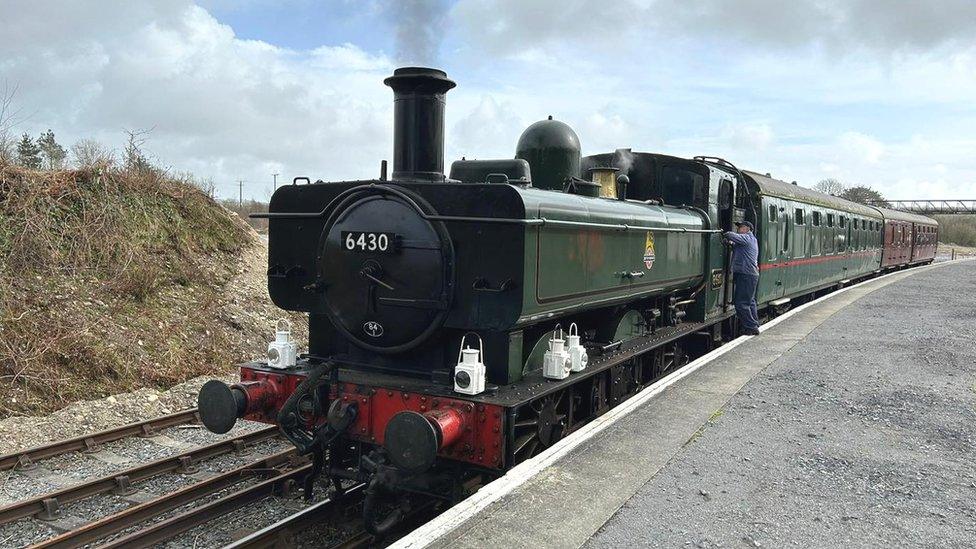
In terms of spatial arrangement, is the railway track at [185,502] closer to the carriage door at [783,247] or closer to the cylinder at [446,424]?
the cylinder at [446,424]

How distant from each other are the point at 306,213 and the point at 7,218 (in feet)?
22.7

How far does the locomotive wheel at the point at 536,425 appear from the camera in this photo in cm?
486

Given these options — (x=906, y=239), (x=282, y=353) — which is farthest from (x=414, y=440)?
(x=906, y=239)

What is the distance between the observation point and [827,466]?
497 cm

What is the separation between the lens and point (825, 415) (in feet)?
20.7

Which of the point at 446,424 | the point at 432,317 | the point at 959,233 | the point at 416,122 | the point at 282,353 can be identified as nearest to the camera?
the point at 446,424

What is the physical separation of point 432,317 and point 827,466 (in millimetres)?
3141

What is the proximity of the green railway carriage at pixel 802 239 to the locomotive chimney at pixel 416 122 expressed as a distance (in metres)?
7.47

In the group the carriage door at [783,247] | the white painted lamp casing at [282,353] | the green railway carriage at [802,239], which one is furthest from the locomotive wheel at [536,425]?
the carriage door at [783,247]

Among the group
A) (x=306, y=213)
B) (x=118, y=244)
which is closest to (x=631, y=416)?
(x=306, y=213)

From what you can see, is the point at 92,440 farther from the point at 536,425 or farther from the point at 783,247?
the point at 783,247

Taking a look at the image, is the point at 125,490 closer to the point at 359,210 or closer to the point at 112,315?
the point at 359,210

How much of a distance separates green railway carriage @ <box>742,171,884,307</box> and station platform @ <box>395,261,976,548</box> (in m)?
3.35

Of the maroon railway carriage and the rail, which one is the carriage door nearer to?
the rail
